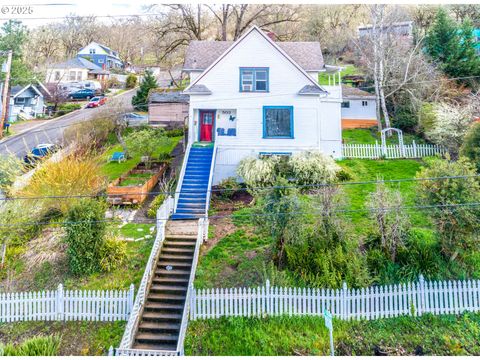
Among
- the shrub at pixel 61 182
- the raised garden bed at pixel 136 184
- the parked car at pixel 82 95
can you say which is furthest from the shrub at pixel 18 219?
the parked car at pixel 82 95

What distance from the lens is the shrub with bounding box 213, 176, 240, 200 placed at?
1612 cm

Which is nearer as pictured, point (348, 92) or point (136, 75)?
point (348, 92)

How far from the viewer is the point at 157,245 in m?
11.3

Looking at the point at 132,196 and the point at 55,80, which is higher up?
the point at 55,80

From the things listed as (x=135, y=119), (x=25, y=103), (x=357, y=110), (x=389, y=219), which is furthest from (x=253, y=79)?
(x=25, y=103)

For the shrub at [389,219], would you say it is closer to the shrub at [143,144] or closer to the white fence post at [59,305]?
the white fence post at [59,305]

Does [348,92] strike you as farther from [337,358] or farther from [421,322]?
[337,358]

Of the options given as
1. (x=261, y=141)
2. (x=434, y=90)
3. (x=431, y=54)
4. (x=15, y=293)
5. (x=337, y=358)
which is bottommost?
(x=337, y=358)

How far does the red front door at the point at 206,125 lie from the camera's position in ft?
61.7

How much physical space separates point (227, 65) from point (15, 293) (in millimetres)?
13539

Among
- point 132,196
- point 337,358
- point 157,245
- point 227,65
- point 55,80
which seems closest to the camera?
point 337,358

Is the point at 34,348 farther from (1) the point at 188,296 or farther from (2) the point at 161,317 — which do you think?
(1) the point at 188,296

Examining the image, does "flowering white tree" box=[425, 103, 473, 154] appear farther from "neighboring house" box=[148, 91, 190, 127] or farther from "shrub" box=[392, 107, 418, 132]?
"neighboring house" box=[148, 91, 190, 127]

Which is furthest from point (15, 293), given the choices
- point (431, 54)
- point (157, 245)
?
point (431, 54)
